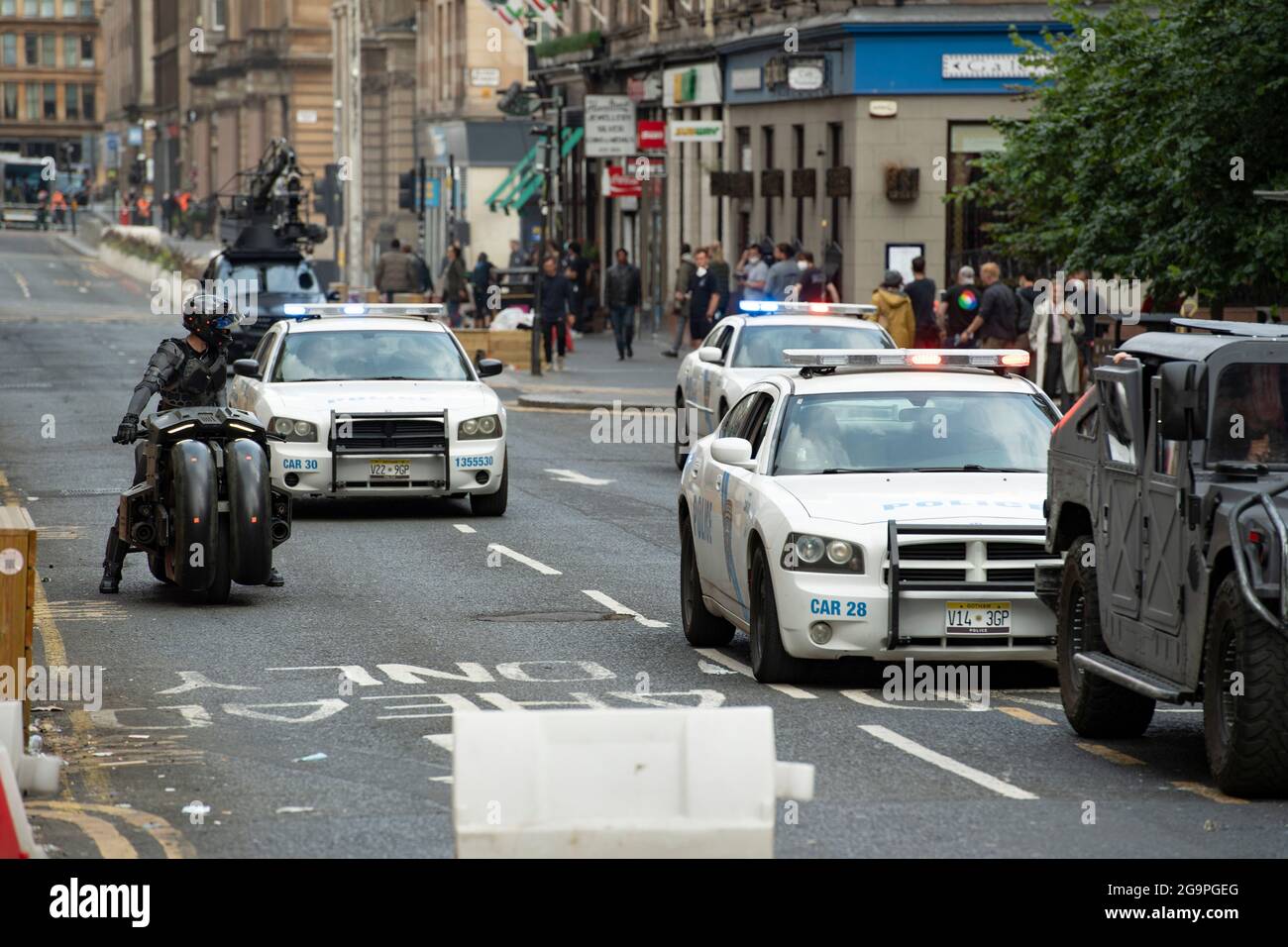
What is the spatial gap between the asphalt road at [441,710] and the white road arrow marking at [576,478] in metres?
2.94

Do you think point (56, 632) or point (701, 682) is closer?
point (701, 682)

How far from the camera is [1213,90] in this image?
2291 cm

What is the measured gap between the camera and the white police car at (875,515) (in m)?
12.5

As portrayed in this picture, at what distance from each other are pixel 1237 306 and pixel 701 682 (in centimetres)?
2253

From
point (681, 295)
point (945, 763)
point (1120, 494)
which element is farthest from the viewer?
point (681, 295)

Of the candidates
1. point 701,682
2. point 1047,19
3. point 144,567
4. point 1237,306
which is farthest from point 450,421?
point 1047,19

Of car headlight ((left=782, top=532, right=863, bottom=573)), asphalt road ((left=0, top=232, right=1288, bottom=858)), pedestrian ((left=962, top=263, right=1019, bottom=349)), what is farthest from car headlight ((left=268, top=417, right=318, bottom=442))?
pedestrian ((left=962, top=263, right=1019, bottom=349))

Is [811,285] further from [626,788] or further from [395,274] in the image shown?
[626,788]

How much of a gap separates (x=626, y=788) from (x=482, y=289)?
1915 inches

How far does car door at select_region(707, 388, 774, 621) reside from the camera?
1326 cm

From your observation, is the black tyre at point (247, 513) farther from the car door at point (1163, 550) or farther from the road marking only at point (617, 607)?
the car door at point (1163, 550)

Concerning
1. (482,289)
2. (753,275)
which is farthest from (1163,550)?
(482,289)

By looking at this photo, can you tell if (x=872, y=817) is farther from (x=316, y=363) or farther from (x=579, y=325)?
(x=579, y=325)

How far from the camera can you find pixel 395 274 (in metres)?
51.9
